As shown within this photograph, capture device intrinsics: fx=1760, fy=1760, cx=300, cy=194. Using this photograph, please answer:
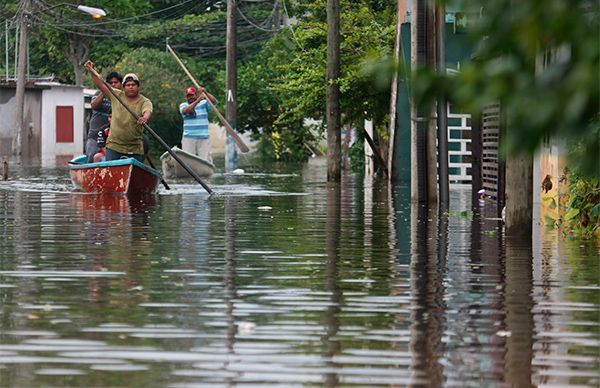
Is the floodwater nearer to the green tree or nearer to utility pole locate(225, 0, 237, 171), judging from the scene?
the green tree

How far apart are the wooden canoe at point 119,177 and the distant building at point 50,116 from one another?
42.8m

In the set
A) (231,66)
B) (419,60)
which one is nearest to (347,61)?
(419,60)

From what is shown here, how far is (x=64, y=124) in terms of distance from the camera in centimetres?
7181

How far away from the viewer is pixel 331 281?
13.3 meters

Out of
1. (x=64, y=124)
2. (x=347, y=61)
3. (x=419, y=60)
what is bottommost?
(x=419, y=60)

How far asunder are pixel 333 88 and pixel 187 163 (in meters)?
3.67

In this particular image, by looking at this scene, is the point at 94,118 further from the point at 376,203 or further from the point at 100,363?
the point at 100,363

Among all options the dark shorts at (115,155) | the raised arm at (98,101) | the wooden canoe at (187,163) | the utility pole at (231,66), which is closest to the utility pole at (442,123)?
the dark shorts at (115,155)

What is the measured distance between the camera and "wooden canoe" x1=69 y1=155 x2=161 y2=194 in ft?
90.9

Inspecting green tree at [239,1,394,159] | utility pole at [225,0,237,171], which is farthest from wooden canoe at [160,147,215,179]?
utility pole at [225,0,237,171]

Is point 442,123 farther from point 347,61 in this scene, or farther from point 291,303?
point 291,303

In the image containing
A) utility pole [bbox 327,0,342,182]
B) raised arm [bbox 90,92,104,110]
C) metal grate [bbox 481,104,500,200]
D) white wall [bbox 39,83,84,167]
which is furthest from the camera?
white wall [bbox 39,83,84,167]

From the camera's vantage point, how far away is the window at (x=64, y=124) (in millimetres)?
71688

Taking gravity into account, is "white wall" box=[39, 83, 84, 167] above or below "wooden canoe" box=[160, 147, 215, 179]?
above
